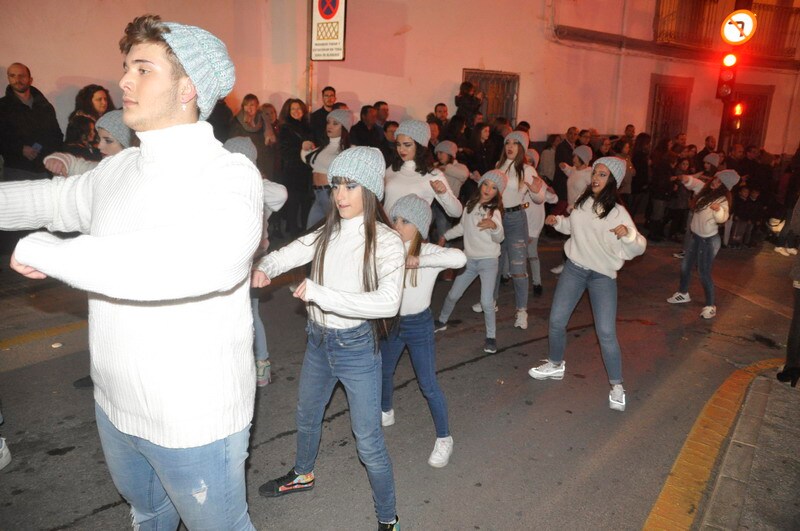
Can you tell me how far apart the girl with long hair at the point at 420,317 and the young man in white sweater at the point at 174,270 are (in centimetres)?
184

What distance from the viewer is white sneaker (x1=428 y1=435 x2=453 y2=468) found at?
12.9ft

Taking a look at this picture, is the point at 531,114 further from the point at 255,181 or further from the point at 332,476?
the point at 255,181

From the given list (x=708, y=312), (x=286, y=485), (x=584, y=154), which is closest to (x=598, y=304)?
(x=286, y=485)

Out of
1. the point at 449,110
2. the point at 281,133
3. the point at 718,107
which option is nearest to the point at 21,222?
the point at 281,133

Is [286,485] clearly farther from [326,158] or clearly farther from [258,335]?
[326,158]

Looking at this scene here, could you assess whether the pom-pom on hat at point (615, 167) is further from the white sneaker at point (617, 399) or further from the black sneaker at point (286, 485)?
the black sneaker at point (286, 485)

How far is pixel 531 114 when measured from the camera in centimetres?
1526

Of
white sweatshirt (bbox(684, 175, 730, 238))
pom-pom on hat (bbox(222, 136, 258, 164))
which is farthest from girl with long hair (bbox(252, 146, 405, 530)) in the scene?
white sweatshirt (bbox(684, 175, 730, 238))

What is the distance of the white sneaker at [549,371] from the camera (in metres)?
5.39

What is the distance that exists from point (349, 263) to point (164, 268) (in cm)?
151

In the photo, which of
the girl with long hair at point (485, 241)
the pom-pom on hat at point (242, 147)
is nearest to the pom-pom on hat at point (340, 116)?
the girl with long hair at point (485, 241)

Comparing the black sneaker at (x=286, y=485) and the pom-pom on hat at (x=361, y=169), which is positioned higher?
Answer: the pom-pom on hat at (x=361, y=169)

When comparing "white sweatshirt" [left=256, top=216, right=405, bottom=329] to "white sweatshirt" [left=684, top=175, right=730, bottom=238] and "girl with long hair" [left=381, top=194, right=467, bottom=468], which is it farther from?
"white sweatshirt" [left=684, top=175, right=730, bottom=238]

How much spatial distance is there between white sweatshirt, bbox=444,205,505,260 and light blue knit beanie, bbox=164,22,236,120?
402 centimetres
